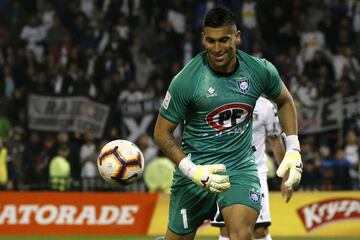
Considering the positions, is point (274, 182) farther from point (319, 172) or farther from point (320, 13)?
point (320, 13)

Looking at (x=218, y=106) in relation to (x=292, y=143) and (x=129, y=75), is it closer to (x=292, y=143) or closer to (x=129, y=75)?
(x=292, y=143)

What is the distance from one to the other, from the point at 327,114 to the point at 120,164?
32.8 feet

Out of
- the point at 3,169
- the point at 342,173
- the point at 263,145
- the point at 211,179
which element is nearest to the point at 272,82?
the point at 211,179

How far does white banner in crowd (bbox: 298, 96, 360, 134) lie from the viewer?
18.8 metres

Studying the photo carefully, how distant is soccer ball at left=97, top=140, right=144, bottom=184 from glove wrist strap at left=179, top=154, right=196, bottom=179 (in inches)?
45.3

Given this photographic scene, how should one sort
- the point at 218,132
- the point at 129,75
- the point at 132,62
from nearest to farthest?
the point at 218,132
the point at 129,75
the point at 132,62

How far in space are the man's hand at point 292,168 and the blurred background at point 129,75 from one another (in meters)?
8.70

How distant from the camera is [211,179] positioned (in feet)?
26.2

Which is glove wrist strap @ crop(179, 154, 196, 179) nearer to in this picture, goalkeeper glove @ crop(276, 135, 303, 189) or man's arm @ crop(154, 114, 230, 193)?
man's arm @ crop(154, 114, 230, 193)

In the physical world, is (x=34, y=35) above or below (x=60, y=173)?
above

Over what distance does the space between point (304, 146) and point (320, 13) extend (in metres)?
5.06

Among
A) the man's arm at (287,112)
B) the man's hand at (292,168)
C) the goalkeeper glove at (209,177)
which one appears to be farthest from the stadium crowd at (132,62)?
the goalkeeper glove at (209,177)

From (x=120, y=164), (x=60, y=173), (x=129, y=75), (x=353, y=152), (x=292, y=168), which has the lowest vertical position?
(x=60, y=173)

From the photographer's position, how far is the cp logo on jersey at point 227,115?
27.3ft
